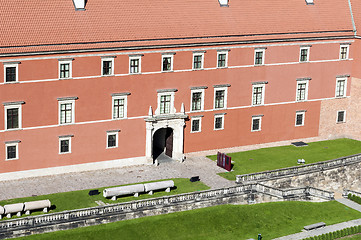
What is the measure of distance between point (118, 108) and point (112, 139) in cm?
291

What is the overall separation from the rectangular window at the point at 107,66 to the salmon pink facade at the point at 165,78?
9 centimetres

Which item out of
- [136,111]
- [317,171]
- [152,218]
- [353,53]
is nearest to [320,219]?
[317,171]

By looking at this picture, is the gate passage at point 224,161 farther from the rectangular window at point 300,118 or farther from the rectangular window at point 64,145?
the rectangular window at point 64,145

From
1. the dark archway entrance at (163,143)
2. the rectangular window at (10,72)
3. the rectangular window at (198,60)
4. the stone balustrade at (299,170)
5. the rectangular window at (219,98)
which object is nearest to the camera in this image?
the rectangular window at (10,72)

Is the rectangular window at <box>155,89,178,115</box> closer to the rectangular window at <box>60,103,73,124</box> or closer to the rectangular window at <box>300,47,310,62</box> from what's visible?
the rectangular window at <box>60,103,73,124</box>

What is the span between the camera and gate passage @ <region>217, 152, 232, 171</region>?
247 ft

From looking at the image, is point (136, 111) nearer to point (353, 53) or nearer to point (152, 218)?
point (152, 218)

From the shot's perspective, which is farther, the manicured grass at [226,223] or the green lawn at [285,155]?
the green lawn at [285,155]

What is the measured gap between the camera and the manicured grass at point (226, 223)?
62.7 meters

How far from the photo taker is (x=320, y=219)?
69.4 m

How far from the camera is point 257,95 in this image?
271 feet

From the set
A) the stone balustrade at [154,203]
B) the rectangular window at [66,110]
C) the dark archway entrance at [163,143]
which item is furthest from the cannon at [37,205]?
the dark archway entrance at [163,143]

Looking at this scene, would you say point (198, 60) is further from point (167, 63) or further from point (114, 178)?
point (114, 178)

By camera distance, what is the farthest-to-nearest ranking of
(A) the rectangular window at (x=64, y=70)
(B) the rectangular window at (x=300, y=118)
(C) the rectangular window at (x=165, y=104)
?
(B) the rectangular window at (x=300, y=118) → (C) the rectangular window at (x=165, y=104) → (A) the rectangular window at (x=64, y=70)
